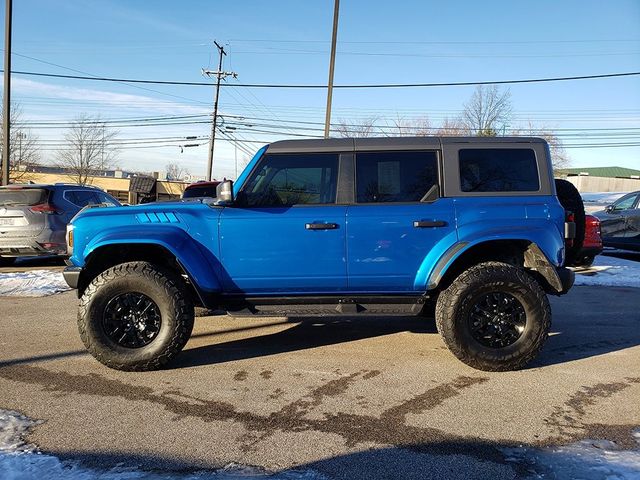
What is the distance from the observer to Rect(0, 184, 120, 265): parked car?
9.21 meters

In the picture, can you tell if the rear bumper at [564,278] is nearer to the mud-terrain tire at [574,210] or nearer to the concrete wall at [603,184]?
the mud-terrain tire at [574,210]

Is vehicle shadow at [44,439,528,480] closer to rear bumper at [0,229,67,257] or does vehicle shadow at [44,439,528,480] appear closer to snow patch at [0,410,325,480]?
snow patch at [0,410,325,480]

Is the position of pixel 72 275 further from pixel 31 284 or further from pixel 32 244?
pixel 32 244

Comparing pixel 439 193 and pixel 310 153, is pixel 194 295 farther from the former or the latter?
pixel 439 193

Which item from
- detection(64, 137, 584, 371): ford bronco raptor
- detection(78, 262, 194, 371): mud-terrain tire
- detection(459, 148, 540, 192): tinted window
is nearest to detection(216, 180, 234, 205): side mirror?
detection(64, 137, 584, 371): ford bronco raptor

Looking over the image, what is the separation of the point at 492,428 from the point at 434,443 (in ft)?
1.54

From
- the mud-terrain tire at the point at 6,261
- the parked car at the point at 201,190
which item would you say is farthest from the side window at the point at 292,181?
the mud-terrain tire at the point at 6,261

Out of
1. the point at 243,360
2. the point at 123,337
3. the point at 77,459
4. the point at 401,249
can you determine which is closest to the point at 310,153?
the point at 401,249

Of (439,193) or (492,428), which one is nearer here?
(492,428)

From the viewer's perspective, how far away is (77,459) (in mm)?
2809

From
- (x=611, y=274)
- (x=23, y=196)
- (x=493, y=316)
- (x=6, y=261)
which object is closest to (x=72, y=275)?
(x=493, y=316)

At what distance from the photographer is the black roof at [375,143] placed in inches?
178

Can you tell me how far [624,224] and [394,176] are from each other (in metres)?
10.8

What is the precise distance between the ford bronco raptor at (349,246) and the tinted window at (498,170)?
1cm
